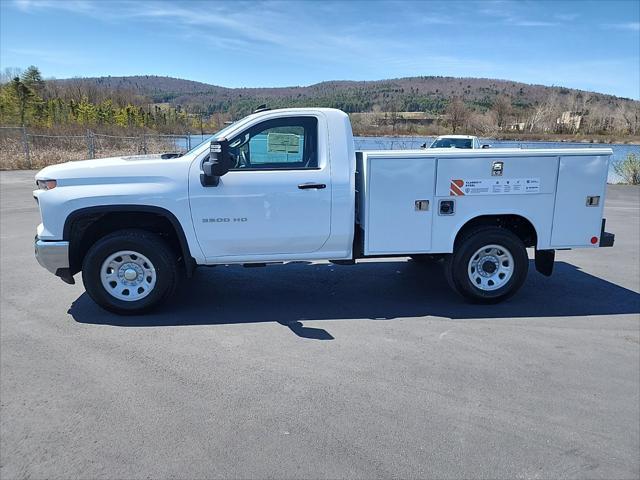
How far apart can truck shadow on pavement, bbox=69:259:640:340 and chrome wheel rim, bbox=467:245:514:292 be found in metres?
0.27

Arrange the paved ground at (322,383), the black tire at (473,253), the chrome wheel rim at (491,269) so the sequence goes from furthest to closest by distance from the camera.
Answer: the chrome wheel rim at (491,269) < the black tire at (473,253) < the paved ground at (322,383)

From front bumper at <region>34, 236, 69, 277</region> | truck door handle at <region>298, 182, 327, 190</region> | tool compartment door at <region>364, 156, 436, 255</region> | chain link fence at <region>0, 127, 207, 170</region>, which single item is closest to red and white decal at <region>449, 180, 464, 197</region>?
tool compartment door at <region>364, 156, 436, 255</region>

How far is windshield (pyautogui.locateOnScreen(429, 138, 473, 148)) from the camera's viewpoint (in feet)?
55.0

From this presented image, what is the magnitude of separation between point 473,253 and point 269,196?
2.40 metres

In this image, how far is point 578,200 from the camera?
5.54 metres

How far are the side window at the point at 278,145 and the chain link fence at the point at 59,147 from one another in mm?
16870

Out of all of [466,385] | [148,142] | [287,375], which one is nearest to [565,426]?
[466,385]

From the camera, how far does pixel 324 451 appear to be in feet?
9.70

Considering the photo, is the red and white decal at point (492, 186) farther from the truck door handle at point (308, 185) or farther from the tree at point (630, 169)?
the tree at point (630, 169)

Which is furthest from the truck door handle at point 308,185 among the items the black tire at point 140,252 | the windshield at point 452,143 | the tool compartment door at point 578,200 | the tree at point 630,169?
the tree at point 630,169

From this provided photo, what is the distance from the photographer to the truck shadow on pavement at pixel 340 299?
207 inches

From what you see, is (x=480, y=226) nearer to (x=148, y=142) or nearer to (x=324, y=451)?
(x=324, y=451)

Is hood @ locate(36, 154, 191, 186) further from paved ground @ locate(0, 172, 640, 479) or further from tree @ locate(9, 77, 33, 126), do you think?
tree @ locate(9, 77, 33, 126)

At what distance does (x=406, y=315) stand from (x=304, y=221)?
1.53 m
